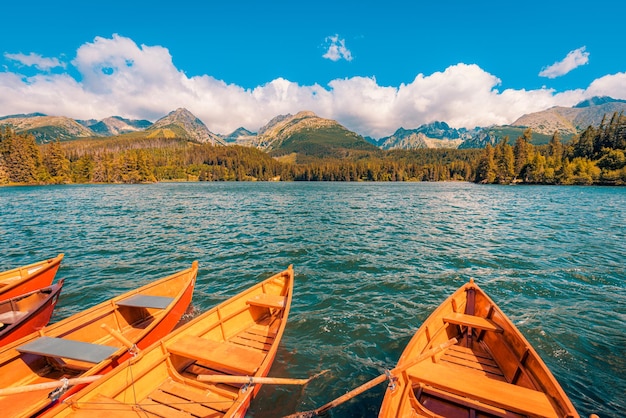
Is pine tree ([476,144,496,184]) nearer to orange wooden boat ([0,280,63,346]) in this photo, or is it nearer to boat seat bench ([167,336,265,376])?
boat seat bench ([167,336,265,376])

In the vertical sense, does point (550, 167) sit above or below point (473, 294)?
above

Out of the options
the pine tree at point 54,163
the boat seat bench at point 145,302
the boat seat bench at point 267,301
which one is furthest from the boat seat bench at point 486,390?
the pine tree at point 54,163

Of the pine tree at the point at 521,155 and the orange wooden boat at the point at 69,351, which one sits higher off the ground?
the pine tree at the point at 521,155

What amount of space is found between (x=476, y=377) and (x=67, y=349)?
1111 cm

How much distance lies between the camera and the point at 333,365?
10.8m

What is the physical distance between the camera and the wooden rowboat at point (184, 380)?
20.8 feet

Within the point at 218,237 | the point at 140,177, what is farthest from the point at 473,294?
the point at 140,177

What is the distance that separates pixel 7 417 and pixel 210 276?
12803 millimetres

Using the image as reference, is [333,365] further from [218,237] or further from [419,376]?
[218,237]

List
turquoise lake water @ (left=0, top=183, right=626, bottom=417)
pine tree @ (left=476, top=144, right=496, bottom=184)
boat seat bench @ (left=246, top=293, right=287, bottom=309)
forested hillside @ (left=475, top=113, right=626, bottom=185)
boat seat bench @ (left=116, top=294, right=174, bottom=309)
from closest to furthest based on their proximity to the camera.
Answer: turquoise lake water @ (left=0, top=183, right=626, bottom=417)
boat seat bench @ (left=246, top=293, right=287, bottom=309)
boat seat bench @ (left=116, top=294, right=174, bottom=309)
forested hillside @ (left=475, top=113, right=626, bottom=185)
pine tree @ (left=476, top=144, right=496, bottom=184)

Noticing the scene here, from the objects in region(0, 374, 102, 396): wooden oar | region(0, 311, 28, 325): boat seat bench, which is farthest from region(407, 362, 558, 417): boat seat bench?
region(0, 311, 28, 325): boat seat bench

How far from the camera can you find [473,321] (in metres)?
9.98

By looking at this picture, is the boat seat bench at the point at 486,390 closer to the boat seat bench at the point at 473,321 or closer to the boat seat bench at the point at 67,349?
the boat seat bench at the point at 473,321

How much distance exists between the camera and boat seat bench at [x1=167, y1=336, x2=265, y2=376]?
24.8 ft
